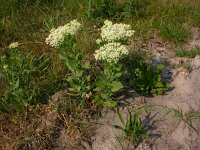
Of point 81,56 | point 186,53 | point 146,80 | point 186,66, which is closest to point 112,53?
point 81,56

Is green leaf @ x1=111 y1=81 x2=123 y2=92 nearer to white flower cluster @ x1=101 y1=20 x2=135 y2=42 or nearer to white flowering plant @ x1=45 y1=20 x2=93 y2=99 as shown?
white flowering plant @ x1=45 y1=20 x2=93 y2=99

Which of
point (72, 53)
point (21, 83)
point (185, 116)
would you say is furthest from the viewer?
point (185, 116)

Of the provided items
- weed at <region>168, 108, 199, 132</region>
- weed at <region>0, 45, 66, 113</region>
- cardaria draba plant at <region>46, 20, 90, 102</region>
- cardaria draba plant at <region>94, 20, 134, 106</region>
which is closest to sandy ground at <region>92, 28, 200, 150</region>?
weed at <region>168, 108, 199, 132</region>

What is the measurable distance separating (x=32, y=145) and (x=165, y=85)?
1.58 meters

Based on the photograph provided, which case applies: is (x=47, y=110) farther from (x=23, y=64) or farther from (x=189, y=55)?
(x=189, y=55)

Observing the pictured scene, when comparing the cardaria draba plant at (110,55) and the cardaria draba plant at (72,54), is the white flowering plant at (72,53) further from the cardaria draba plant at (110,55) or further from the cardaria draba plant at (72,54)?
the cardaria draba plant at (110,55)

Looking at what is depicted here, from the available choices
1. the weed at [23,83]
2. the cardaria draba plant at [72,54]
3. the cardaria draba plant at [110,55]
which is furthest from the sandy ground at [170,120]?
the weed at [23,83]

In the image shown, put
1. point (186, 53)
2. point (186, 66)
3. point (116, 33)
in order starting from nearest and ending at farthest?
1. point (116, 33)
2. point (186, 66)
3. point (186, 53)

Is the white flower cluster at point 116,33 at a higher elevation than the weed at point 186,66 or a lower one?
higher

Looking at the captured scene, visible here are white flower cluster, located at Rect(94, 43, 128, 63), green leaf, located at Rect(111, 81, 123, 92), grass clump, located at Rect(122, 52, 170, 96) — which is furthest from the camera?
grass clump, located at Rect(122, 52, 170, 96)

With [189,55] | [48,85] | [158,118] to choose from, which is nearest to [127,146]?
[158,118]

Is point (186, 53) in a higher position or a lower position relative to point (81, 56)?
lower

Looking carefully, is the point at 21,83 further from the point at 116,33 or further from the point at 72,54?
the point at 116,33

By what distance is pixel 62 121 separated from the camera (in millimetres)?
3756
